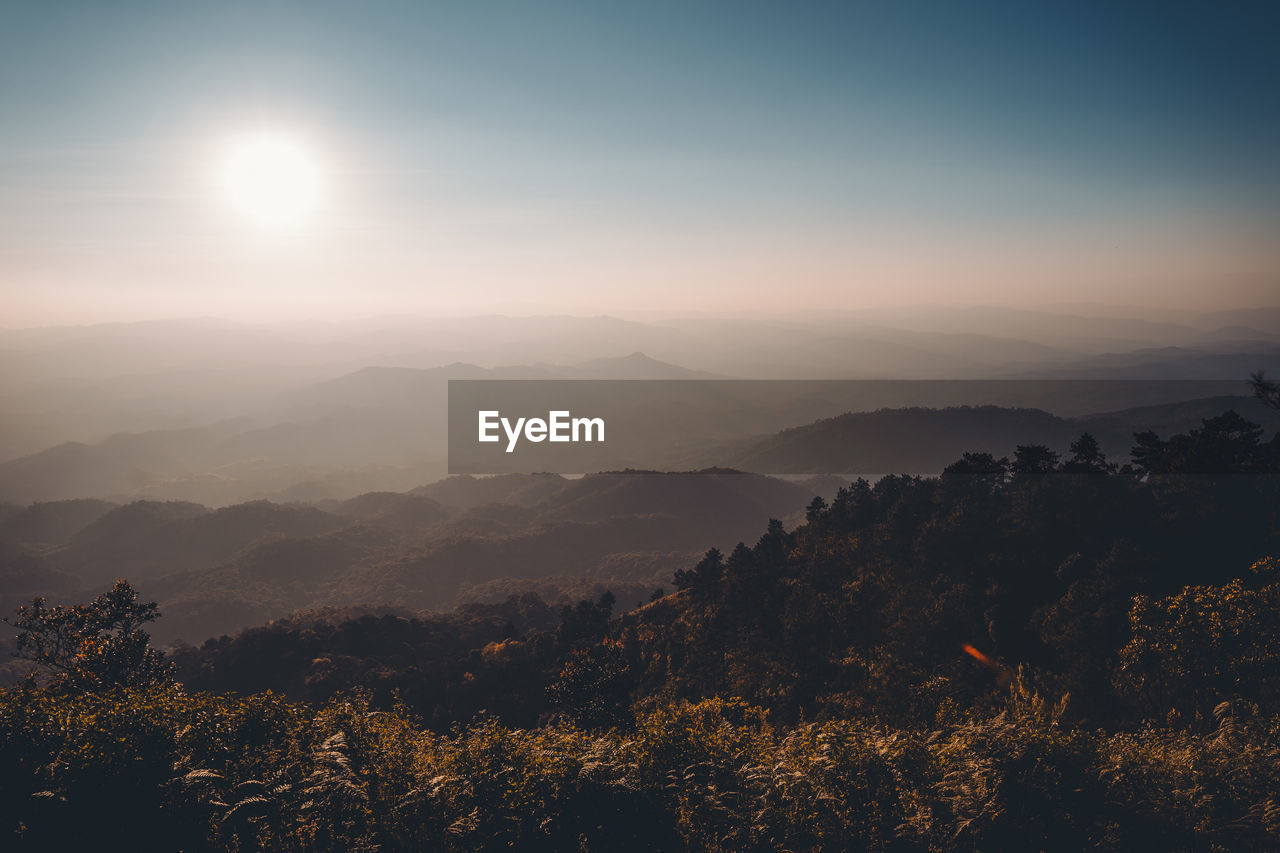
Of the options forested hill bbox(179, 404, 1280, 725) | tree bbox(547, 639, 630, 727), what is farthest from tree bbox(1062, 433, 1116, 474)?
tree bbox(547, 639, 630, 727)

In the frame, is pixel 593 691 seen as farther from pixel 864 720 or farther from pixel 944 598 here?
pixel 944 598

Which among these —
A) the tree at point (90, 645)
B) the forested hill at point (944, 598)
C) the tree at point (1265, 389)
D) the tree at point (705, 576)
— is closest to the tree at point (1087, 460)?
the forested hill at point (944, 598)

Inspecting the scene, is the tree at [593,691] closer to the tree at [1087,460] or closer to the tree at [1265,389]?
the tree at [1087,460]

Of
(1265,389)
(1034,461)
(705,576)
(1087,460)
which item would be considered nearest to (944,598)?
(1034,461)

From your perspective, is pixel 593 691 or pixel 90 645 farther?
pixel 593 691

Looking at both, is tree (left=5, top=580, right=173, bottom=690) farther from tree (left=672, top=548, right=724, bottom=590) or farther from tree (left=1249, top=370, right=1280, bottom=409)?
tree (left=1249, top=370, right=1280, bottom=409)

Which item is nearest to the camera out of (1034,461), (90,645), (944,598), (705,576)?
(90,645)

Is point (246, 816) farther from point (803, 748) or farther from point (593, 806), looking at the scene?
point (803, 748)
